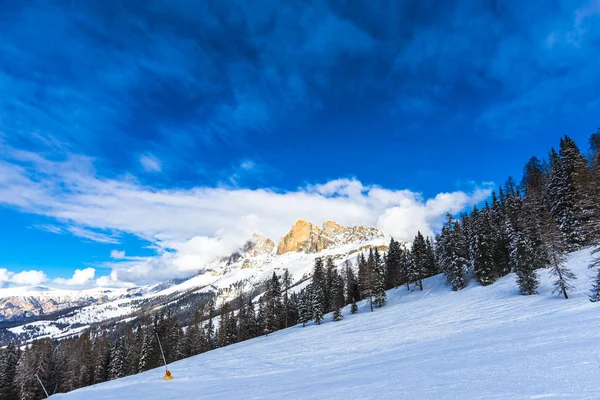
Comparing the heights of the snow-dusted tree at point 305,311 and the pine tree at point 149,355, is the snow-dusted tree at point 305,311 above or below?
above

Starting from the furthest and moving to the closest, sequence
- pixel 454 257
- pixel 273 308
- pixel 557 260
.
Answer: pixel 273 308
pixel 454 257
pixel 557 260

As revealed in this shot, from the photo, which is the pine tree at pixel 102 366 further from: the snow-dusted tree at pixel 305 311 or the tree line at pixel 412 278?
the snow-dusted tree at pixel 305 311

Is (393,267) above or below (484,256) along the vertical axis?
above

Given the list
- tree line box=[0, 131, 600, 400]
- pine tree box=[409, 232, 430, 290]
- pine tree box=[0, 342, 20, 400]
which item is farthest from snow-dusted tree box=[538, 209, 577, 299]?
pine tree box=[0, 342, 20, 400]

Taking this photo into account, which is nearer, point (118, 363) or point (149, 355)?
point (118, 363)

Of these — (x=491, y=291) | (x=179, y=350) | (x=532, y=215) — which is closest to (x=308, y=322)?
(x=179, y=350)

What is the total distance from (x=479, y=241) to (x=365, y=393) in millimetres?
55888

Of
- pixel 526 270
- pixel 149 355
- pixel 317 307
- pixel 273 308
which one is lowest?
pixel 149 355

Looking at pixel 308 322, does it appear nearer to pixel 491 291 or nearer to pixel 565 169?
pixel 491 291

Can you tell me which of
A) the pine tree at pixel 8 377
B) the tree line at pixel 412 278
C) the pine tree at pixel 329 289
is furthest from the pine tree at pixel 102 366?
the pine tree at pixel 329 289

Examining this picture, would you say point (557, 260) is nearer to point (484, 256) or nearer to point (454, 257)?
point (484, 256)

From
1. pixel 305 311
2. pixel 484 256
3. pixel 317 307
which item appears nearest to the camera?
pixel 484 256

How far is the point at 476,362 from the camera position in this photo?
36.4 feet

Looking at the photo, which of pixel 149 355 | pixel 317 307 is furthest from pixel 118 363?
pixel 317 307
